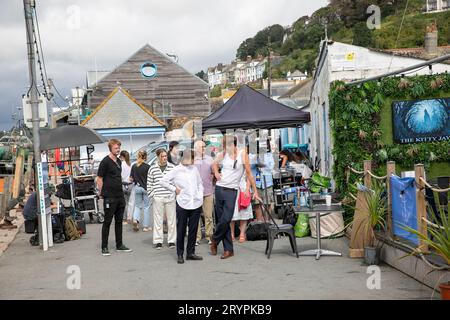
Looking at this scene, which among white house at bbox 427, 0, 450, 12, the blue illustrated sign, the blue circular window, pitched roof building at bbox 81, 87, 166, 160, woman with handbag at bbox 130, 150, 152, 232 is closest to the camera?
the blue illustrated sign

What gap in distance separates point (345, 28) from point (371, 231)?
72.6m

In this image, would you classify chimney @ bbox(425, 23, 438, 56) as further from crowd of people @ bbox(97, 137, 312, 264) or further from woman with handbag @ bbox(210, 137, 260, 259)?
woman with handbag @ bbox(210, 137, 260, 259)

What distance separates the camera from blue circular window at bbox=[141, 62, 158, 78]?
2182 inches

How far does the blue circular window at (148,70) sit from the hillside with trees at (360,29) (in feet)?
50.1

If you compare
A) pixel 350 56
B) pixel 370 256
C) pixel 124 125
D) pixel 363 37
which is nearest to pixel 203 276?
pixel 370 256

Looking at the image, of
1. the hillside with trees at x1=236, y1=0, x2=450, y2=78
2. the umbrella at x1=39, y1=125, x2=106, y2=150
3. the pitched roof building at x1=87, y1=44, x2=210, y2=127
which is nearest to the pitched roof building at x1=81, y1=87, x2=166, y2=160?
the hillside with trees at x1=236, y1=0, x2=450, y2=78

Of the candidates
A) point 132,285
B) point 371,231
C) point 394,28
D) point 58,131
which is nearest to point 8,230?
point 58,131

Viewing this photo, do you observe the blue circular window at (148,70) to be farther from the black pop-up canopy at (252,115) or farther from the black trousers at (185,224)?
the black trousers at (185,224)

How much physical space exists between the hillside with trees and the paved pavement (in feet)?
115

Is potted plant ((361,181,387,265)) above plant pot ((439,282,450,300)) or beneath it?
above

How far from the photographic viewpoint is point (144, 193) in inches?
575

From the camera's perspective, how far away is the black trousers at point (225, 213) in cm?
1020

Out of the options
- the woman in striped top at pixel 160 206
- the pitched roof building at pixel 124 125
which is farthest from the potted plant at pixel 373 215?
the pitched roof building at pixel 124 125
